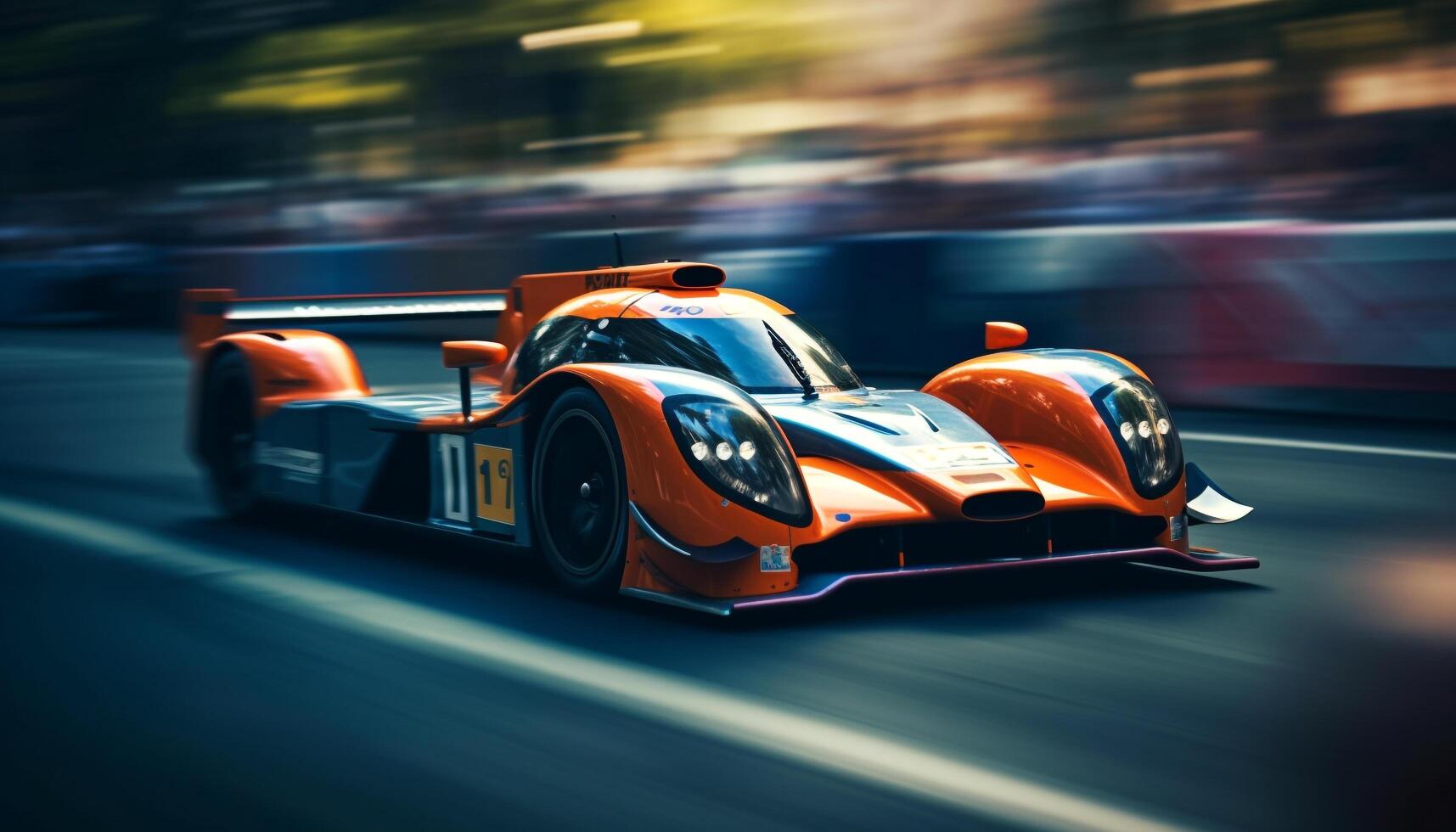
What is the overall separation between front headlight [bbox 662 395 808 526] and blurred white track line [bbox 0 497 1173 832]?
2.06 feet

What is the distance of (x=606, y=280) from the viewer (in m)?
6.93

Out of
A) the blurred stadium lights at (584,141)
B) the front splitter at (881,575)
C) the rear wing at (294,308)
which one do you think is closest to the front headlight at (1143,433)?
the front splitter at (881,575)

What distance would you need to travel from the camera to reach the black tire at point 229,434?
7.48 metres

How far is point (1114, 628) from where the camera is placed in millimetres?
4871

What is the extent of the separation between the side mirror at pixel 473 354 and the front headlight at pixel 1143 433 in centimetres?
198

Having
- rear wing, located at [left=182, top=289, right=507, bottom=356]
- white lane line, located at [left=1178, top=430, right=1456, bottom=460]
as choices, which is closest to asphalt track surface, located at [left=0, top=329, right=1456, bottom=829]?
rear wing, located at [left=182, top=289, right=507, bottom=356]

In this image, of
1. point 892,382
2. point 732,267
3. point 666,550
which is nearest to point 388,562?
point 666,550

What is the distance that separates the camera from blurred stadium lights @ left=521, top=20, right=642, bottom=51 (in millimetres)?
26484

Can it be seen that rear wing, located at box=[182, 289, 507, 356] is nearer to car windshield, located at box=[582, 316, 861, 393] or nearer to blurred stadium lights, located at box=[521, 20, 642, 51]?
car windshield, located at box=[582, 316, 861, 393]

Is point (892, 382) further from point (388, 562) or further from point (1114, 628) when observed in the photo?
point (1114, 628)

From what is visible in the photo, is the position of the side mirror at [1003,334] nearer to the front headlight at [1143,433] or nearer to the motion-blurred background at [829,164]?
the front headlight at [1143,433]

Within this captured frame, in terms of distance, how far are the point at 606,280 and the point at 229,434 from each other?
1.97m

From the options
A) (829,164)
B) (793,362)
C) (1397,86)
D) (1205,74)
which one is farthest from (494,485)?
(829,164)

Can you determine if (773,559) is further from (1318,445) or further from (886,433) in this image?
(1318,445)
